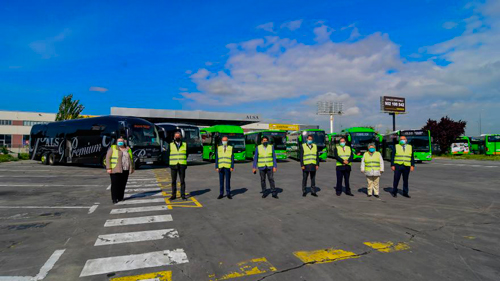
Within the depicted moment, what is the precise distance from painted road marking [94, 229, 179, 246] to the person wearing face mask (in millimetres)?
3190

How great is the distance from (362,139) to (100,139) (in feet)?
66.6

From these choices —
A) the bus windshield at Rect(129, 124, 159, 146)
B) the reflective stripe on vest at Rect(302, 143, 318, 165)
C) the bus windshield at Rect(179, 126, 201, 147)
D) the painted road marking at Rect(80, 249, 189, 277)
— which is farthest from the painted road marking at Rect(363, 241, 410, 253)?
the bus windshield at Rect(179, 126, 201, 147)

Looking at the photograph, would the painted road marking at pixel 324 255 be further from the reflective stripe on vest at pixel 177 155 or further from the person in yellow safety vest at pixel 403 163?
the person in yellow safety vest at pixel 403 163

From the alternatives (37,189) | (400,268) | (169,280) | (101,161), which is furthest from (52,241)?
(101,161)

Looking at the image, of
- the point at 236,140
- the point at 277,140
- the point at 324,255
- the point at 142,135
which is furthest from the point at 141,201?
the point at 277,140

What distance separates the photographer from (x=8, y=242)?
4789 millimetres

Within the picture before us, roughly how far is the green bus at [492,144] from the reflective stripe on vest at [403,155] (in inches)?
1500

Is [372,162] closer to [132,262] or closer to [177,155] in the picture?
[177,155]

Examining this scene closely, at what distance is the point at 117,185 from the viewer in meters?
8.14

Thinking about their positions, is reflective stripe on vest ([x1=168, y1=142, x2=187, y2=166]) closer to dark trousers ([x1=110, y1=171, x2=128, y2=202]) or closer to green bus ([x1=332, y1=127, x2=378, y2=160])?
dark trousers ([x1=110, y1=171, x2=128, y2=202])

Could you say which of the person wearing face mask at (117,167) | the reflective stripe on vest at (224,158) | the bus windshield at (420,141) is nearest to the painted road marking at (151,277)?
the person wearing face mask at (117,167)

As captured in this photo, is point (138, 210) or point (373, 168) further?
point (373, 168)

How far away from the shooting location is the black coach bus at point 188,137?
21.8 metres

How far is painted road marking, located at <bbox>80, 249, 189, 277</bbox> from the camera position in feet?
12.2
